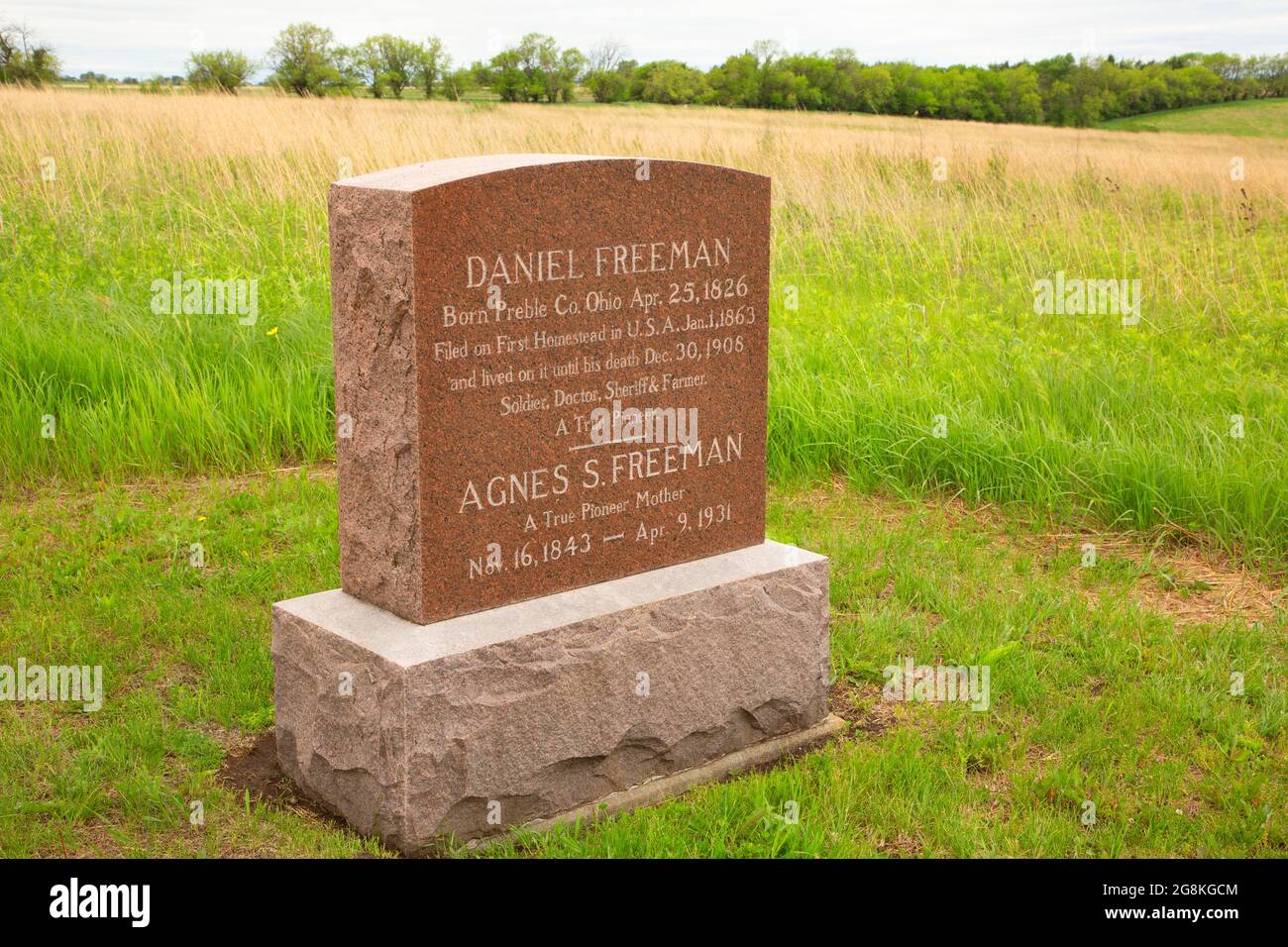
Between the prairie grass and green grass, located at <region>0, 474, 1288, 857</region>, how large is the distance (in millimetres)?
458

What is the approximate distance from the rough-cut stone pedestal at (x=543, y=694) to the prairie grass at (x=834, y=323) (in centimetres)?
239

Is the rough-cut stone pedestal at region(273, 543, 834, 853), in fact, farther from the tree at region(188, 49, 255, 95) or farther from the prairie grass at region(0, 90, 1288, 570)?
the tree at region(188, 49, 255, 95)

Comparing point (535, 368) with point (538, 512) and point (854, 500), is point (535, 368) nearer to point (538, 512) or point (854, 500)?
point (538, 512)

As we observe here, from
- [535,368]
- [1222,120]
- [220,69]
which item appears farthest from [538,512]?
[1222,120]

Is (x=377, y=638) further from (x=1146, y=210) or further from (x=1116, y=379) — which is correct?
(x=1146, y=210)

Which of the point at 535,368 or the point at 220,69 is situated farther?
the point at 220,69

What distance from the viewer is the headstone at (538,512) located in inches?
128

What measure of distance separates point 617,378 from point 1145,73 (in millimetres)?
27142

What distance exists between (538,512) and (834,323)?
453 cm

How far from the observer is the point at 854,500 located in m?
6.10

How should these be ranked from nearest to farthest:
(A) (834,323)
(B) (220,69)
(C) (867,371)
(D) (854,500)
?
(D) (854,500)
(C) (867,371)
(A) (834,323)
(B) (220,69)

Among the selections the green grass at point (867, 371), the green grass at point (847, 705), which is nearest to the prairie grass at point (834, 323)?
the green grass at point (867, 371)

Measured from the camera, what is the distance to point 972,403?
20.8ft

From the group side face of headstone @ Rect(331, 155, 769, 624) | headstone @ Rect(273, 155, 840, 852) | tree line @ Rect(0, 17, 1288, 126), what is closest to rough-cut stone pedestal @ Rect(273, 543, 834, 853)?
headstone @ Rect(273, 155, 840, 852)
